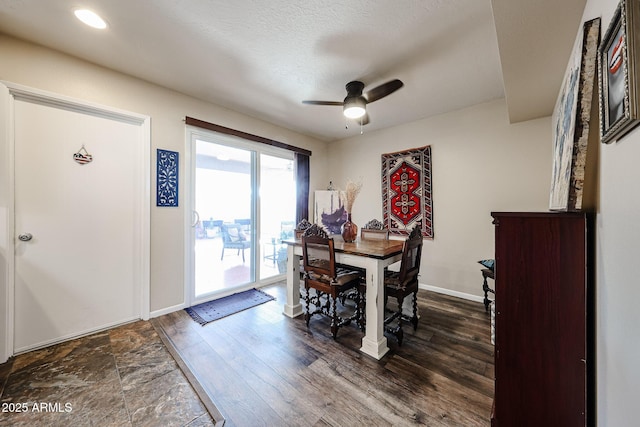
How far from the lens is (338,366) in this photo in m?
1.82

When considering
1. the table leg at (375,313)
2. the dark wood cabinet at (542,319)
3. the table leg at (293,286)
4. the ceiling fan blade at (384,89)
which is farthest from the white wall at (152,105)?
the dark wood cabinet at (542,319)

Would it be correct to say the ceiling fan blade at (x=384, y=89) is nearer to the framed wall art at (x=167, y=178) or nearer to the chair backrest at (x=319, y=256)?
the chair backrest at (x=319, y=256)

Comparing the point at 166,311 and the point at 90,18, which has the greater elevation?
the point at 90,18

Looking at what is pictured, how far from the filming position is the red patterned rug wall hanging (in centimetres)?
347

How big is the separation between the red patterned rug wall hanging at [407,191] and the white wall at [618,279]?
2487 mm

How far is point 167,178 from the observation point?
2.64m

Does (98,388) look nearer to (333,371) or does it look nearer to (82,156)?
(333,371)

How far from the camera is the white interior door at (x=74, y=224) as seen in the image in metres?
1.95

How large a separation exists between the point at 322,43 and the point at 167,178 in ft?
7.11

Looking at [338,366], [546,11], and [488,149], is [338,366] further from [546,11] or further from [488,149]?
[488,149]

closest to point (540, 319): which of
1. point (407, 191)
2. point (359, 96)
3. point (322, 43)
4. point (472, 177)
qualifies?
point (359, 96)

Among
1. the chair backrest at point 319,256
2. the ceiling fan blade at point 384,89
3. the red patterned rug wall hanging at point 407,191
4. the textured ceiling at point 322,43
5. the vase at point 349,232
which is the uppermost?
the textured ceiling at point 322,43

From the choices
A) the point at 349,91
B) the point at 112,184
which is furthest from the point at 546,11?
the point at 112,184

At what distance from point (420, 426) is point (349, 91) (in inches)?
108
